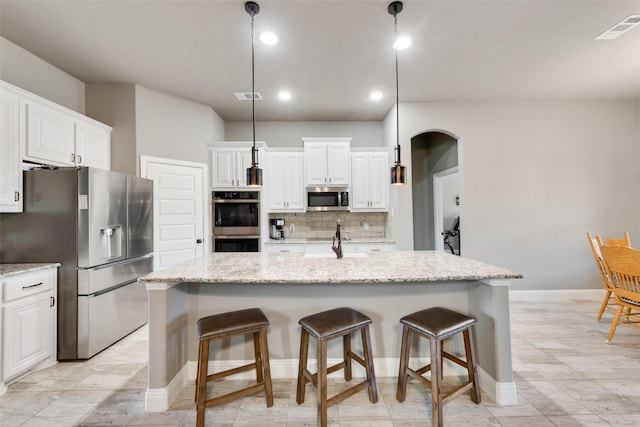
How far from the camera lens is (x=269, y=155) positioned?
4652 mm

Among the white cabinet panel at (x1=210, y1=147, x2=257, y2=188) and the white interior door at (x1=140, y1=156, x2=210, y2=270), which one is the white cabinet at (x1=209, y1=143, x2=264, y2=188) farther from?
the white interior door at (x1=140, y1=156, x2=210, y2=270)

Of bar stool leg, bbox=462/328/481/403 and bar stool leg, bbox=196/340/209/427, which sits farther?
bar stool leg, bbox=462/328/481/403

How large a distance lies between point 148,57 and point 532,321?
17.0 ft

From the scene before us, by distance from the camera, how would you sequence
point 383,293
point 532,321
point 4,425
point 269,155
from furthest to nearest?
point 269,155 < point 532,321 < point 383,293 < point 4,425

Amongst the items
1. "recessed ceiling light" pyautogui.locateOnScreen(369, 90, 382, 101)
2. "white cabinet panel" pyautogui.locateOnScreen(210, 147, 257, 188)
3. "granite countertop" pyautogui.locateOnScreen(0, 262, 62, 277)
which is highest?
"recessed ceiling light" pyautogui.locateOnScreen(369, 90, 382, 101)

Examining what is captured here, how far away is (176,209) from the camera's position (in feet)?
13.0

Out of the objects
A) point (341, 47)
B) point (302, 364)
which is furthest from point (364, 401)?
point (341, 47)

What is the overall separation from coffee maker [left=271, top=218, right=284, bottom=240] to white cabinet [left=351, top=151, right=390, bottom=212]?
122 centimetres

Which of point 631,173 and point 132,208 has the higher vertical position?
point 631,173

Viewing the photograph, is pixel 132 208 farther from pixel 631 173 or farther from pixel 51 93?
pixel 631 173

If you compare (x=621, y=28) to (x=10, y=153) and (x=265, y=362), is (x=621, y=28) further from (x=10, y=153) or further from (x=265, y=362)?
(x=10, y=153)

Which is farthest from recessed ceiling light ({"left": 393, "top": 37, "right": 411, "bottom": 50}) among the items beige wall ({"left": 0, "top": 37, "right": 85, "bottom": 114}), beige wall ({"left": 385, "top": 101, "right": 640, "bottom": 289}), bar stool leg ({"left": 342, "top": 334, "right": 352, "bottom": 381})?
beige wall ({"left": 0, "top": 37, "right": 85, "bottom": 114})

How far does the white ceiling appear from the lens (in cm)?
233

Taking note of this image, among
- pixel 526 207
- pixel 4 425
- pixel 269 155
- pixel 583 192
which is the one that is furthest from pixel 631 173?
pixel 4 425
